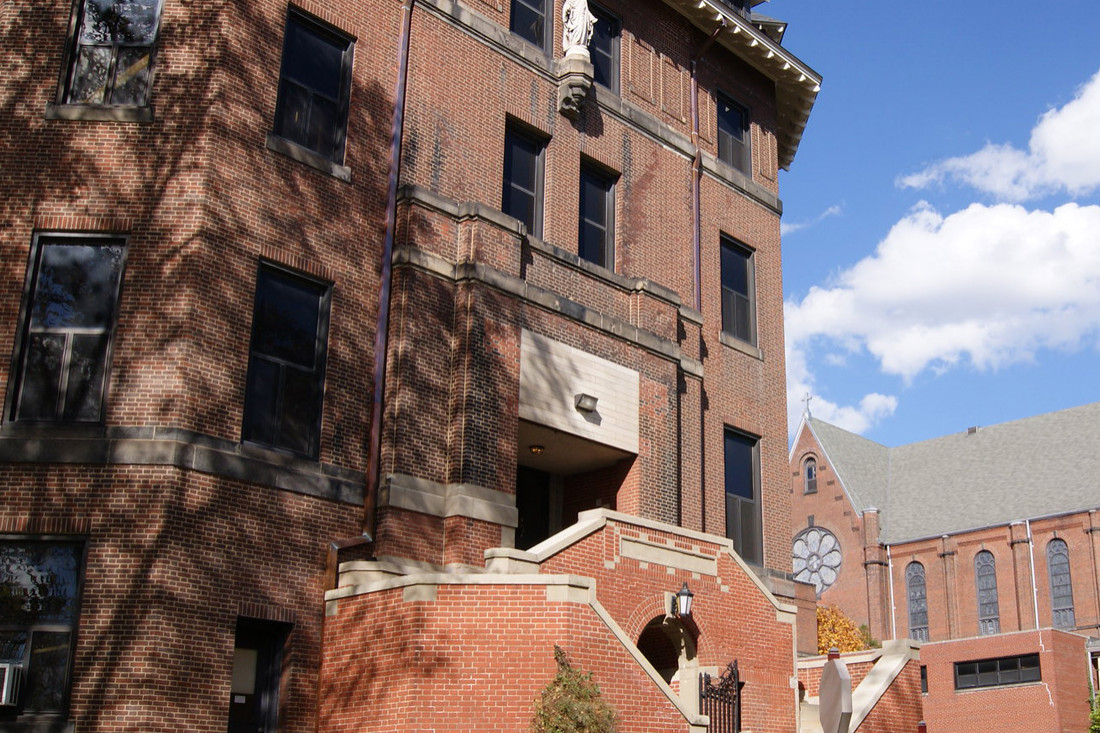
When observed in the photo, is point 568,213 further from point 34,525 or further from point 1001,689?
point 1001,689

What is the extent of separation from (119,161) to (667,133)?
11754 millimetres

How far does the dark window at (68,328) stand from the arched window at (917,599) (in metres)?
54.3

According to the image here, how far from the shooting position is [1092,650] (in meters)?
48.1

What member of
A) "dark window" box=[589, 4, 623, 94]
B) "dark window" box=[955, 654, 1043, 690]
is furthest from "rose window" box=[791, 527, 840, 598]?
"dark window" box=[589, 4, 623, 94]

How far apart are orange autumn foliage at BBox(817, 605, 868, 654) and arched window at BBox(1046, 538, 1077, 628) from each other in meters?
10.5

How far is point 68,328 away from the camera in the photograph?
15164 mm

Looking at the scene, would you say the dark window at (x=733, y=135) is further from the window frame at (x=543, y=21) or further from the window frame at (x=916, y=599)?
the window frame at (x=916, y=599)

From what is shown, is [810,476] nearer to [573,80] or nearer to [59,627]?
[573,80]

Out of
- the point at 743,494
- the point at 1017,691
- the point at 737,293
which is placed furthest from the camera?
the point at 1017,691

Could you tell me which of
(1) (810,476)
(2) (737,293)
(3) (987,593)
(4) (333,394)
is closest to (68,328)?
(4) (333,394)

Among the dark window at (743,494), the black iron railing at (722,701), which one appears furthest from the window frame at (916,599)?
the black iron railing at (722,701)

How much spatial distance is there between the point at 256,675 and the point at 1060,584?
1989 inches

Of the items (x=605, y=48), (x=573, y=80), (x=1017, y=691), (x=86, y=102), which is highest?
(x=605, y=48)

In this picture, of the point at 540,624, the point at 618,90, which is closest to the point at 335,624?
the point at 540,624
